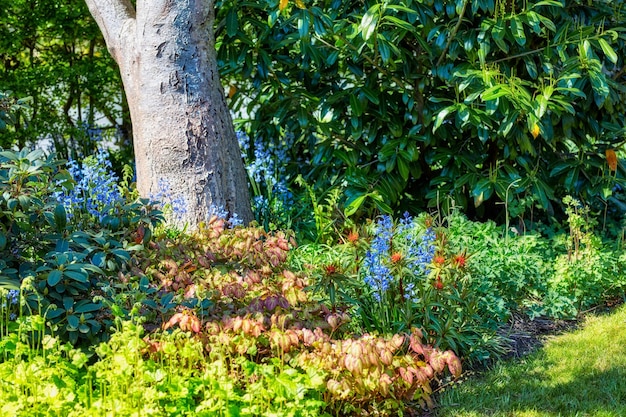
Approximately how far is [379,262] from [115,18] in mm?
2658

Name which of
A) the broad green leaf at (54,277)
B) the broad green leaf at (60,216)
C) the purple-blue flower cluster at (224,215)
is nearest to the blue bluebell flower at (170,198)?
the purple-blue flower cluster at (224,215)

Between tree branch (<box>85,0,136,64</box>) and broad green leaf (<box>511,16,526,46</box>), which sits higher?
tree branch (<box>85,0,136,64</box>)

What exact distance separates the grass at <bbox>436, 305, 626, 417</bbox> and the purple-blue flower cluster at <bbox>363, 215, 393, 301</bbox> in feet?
1.99

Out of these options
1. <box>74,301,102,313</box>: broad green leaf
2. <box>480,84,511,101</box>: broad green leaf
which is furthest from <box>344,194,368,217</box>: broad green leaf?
<box>74,301,102,313</box>: broad green leaf

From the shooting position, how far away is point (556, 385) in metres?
3.91

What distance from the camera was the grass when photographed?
3656mm

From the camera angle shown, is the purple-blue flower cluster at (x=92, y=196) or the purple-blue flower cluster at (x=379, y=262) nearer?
the purple-blue flower cluster at (x=379, y=262)

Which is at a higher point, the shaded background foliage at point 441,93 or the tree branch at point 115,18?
the tree branch at point 115,18

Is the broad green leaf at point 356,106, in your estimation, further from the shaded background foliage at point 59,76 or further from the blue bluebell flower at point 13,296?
the blue bluebell flower at point 13,296

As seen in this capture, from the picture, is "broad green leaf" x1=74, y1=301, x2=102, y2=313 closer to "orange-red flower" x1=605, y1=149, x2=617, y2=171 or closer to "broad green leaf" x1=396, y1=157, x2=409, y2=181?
"broad green leaf" x1=396, y1=157, x2=409, y2=181

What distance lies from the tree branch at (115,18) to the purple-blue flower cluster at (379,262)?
237 centimetres

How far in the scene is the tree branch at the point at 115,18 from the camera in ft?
17.7

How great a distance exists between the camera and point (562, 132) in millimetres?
5727

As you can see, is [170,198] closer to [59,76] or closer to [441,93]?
[441,93]
